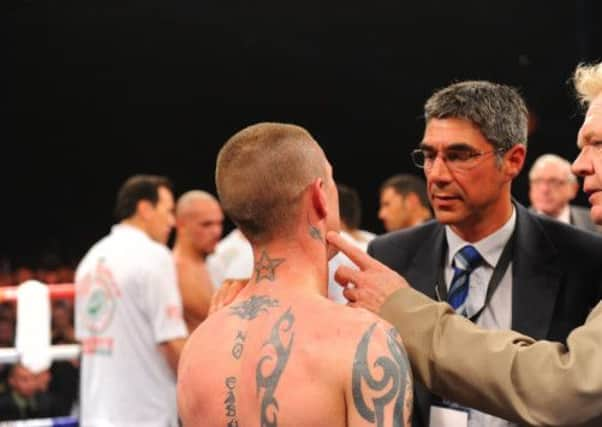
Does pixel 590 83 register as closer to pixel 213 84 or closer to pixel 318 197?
pixel 318 197

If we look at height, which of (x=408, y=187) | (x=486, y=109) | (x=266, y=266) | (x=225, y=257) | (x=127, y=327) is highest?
(x=408, y=187)

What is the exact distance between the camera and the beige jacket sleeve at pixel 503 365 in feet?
4.87

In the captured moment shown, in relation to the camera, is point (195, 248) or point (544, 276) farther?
point (195, 248)

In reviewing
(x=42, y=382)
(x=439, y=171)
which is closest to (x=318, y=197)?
(x=439, y=171)

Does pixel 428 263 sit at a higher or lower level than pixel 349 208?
lower

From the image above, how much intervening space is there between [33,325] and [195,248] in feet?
3.24

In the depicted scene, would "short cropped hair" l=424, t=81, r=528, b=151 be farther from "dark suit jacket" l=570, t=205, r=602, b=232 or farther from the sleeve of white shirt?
"dark suit jacket" l=570, t=205, r=602, b=232

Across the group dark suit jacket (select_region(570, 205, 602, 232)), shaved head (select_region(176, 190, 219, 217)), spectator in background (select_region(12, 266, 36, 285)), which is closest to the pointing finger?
dark suit jacket (select_region(570, 205, 602, 232))

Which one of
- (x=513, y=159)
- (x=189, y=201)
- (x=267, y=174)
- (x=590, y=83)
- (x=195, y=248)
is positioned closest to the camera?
(x=267, y=174)

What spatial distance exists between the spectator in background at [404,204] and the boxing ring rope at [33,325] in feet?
5.72

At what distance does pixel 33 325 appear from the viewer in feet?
12.9

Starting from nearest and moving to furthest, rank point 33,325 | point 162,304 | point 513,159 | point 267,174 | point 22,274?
point 267,174 < point 513,159 < point 162,304 < point 33,325 < point 22,274

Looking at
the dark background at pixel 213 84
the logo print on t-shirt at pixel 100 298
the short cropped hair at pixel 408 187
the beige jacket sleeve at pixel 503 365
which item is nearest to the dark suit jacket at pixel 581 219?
the short cropped hair at pixel 408 187

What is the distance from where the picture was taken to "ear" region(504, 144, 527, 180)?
2.03m
